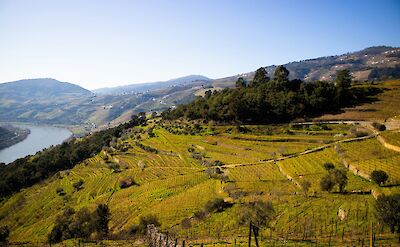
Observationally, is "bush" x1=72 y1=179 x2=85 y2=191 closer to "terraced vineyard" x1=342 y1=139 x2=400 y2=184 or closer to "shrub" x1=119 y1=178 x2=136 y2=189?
"shrub" x1=119 y1=178 x2=136 y2=189

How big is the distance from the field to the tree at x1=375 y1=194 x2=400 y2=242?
1.18 metres

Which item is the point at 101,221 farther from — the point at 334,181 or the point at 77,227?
the point at 334,181

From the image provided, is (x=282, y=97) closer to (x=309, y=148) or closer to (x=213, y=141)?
(x=213, y=141)

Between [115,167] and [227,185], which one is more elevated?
[227,185]

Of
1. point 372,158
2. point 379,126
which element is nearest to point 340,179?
point 372,158

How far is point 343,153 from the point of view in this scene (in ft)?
208

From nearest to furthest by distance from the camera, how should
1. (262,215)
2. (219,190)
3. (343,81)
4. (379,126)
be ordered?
(262,215) → (219,190) → (379,126) → (343,81)

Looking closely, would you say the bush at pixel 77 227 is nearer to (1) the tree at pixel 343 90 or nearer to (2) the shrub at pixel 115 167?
(2) the shrub at pixel 115 167

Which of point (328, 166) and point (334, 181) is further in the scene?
point (328, 166)

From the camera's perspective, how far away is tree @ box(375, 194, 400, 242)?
29.3 metres

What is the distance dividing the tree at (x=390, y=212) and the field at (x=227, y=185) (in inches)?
46.5

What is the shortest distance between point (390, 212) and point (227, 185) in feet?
116

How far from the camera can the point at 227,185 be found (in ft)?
205

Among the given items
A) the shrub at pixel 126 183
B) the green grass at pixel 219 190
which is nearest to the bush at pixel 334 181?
the green grass at pixel 219 190
